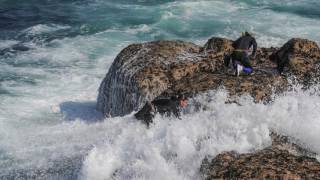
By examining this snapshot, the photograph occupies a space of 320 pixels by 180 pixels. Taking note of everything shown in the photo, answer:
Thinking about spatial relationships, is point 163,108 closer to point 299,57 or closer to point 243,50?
point 243,50

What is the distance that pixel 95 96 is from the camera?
19188mm

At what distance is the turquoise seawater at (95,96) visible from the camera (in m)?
11.6

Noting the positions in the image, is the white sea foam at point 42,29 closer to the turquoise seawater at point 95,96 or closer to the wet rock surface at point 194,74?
the turquoise seawater at point 95,96

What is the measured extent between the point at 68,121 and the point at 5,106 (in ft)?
9.49

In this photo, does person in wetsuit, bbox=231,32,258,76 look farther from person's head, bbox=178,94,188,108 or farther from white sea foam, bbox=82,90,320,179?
person's head, bbox=178,94,188,108

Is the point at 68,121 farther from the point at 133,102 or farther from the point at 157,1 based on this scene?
the point at 157,1

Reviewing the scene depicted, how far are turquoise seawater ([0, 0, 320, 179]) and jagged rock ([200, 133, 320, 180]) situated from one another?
16.2 inches

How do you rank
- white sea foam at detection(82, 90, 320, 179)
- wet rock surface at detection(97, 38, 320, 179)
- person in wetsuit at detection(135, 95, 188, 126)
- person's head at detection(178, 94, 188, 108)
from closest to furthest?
white sea foam at detection(82, 90, 320, 179) < person's head at detection(178, 94, 188, 108) < person in wetsuit at detection(135, 95, 188, 126) < wet rock surface at detection(97, 38, 320, 179)

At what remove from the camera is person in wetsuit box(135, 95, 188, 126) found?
13.3m

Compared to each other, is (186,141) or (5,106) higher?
(186,141)

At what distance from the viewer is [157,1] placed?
102ft

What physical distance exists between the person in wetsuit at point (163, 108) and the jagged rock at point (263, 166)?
8.30 ft

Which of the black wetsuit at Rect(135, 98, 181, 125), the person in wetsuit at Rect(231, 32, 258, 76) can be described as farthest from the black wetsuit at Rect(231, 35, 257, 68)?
the black wetsuit at Rect(135, 98, 181, 125)

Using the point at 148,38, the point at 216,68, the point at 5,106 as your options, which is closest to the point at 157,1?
the point at 148,38
